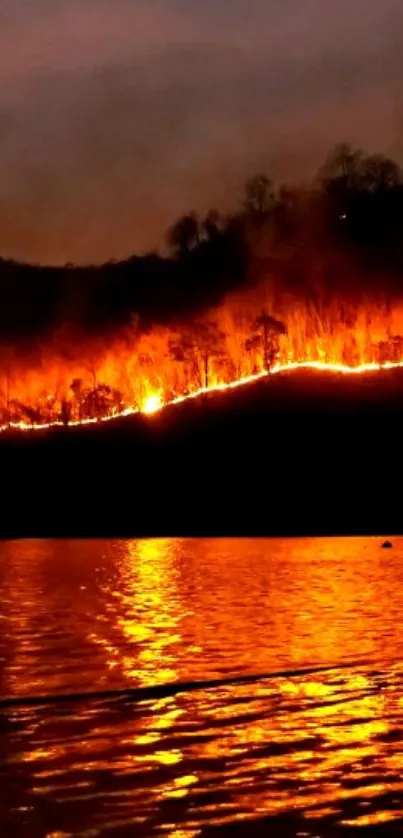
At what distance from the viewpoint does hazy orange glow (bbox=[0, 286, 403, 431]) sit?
102562 millimetres

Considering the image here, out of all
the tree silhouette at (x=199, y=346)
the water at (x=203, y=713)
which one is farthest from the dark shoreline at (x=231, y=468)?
the water at (x=203, y=713)

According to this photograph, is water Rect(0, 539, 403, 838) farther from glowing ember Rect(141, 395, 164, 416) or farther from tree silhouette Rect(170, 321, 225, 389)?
tree silhouette Rect(170, 321, 225, 389)

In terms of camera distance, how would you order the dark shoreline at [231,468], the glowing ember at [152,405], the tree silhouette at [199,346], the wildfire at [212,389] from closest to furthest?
the dark shoreline at [231,468] < the wildfire at [212,389] < the glowing ember at [152,405] < the tree silhouette at [199,346]

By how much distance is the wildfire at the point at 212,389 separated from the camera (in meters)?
96.9

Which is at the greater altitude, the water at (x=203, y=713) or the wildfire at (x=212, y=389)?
the wildfire at (x=212, y=389)

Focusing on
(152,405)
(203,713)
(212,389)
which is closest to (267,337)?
(212,389)

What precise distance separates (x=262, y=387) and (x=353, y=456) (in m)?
14.8

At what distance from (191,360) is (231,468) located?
24.1 metres

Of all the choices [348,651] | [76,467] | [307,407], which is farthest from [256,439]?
[348,651]

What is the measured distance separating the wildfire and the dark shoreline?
1.32m

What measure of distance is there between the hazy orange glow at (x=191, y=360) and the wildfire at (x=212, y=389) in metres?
0.10

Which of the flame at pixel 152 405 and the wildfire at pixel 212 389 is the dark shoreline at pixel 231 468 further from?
the flame at pixel 152 405

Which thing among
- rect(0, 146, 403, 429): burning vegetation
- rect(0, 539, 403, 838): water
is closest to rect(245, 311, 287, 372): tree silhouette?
rect(0, 146, 403, 429): burning vegetation

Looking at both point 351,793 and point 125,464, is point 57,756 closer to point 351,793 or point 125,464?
point 351,793
